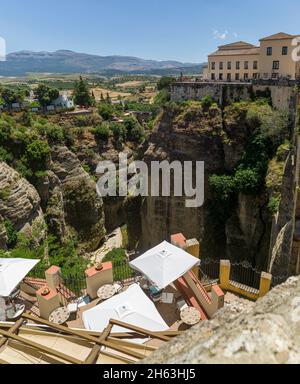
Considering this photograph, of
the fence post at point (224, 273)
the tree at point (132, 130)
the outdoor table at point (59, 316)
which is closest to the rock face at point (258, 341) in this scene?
the outdoor table at point (59, 316)

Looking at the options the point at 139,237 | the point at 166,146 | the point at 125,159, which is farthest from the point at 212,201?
the point at 125,159

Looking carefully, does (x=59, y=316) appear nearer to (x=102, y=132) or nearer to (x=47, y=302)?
(x=47, y=302)

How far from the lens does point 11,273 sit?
10.4m

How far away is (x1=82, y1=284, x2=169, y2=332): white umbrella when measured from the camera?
8686mm

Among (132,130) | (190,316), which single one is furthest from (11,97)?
(190,316)

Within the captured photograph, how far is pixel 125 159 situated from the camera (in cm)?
4094

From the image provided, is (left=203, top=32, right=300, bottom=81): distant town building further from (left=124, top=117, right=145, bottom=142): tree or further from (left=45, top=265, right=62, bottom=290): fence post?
(left=45, top=265, right=62, bottom=290): fence post

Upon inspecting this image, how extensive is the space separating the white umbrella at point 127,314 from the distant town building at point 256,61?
2706 centimetres

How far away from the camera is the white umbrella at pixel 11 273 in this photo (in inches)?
385

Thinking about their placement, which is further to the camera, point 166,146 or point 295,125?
point 166,146

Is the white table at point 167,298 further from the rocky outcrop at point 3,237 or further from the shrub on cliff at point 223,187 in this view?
the shrub on cliff at point 223,187

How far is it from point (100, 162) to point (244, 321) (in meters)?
36.3

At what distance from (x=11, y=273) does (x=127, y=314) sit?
14.7ft
